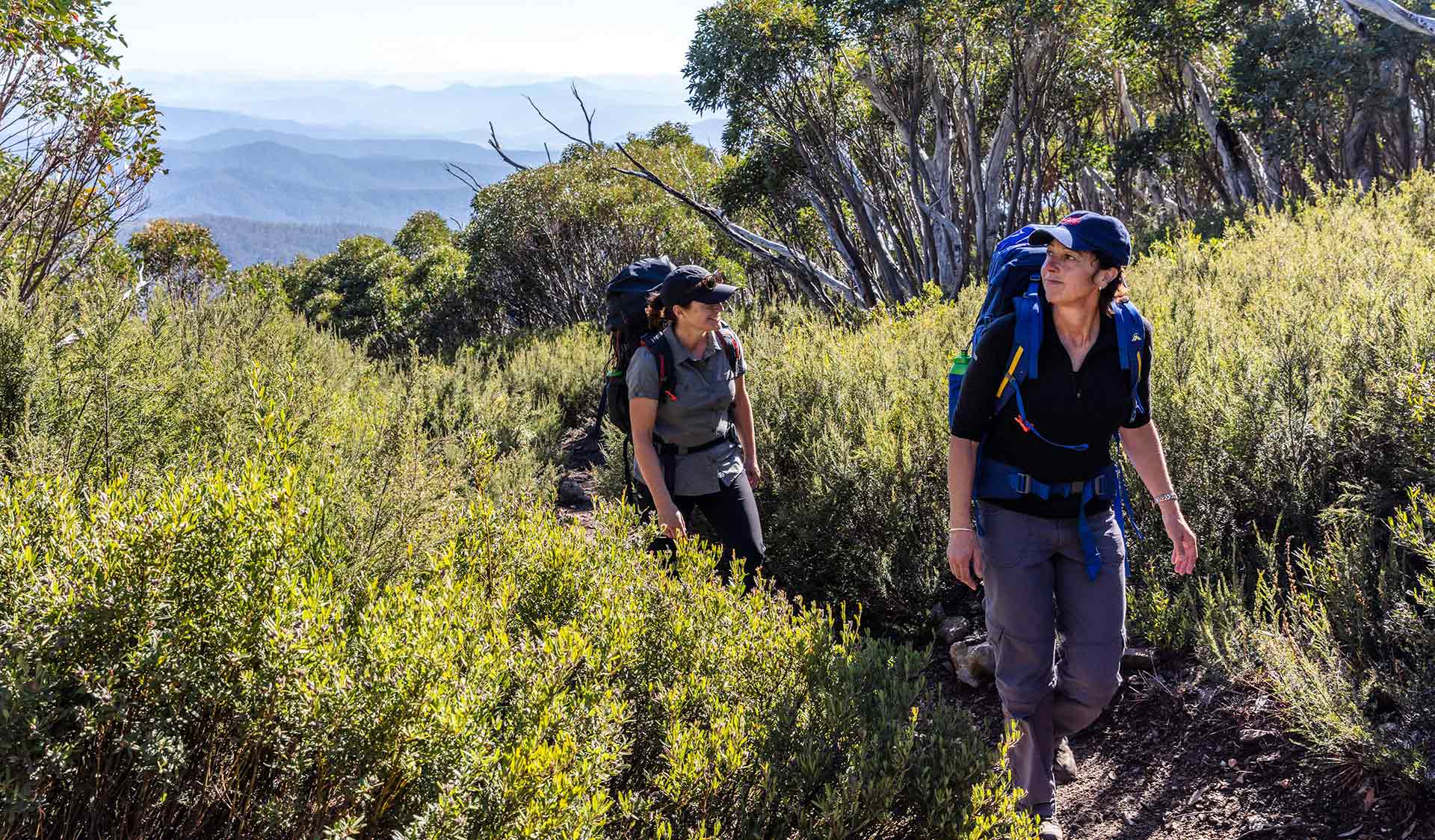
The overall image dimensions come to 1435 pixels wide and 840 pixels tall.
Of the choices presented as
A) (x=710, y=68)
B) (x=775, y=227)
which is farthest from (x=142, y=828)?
(x=775, y=227)

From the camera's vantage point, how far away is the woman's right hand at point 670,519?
3.46m

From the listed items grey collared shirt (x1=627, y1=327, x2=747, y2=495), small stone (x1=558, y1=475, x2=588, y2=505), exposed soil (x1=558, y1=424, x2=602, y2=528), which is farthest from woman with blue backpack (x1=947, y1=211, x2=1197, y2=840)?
small stone (x1=558, y1=475, x2=588, y2=505)

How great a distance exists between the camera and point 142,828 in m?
1.71

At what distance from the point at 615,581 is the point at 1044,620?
4.29 feet

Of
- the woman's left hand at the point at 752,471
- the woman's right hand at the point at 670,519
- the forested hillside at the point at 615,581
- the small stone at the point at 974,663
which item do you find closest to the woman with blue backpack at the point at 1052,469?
the forested hillside at the point at 615,581

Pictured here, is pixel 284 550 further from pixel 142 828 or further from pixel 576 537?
pixel 576 537

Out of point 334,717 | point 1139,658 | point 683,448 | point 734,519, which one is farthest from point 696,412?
point 334,717

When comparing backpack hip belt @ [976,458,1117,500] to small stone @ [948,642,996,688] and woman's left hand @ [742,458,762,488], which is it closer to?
small stone @ [948,642,996,688]

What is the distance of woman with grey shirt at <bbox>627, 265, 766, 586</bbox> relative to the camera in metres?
3.61

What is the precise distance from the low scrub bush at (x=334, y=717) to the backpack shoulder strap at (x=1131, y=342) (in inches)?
45.7

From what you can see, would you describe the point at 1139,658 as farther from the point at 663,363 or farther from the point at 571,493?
the point at 571,493

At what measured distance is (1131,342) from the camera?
102 inches

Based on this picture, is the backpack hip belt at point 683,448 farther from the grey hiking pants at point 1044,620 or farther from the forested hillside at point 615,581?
the grey hiking pants at point 1044,620

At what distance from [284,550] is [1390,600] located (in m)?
3.24
